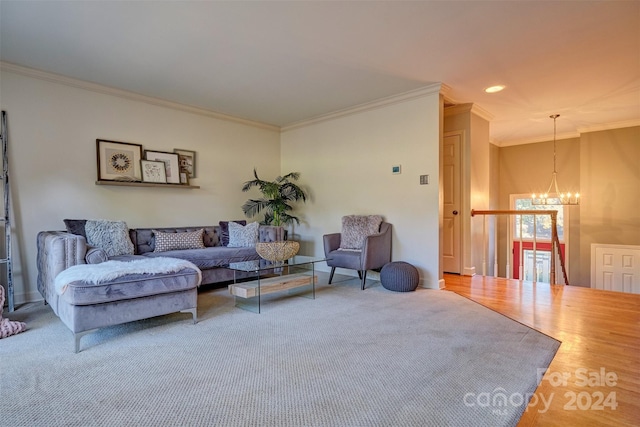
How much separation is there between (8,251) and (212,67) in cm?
272

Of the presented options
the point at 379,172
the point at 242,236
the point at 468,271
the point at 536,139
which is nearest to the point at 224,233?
the point at 242,236

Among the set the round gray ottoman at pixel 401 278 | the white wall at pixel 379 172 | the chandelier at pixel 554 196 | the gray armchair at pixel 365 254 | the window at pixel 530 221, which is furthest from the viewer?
the window at pixel 530 221

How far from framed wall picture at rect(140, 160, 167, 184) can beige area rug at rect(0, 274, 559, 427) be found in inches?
76.3

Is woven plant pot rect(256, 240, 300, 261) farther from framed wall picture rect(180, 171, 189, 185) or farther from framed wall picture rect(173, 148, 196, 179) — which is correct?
framed wall picture rect(173, 148, 196, 179)

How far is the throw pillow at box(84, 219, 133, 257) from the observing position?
3479 mm

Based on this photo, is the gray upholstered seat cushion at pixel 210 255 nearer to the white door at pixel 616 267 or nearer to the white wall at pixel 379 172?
the white wall at pixel 379 172

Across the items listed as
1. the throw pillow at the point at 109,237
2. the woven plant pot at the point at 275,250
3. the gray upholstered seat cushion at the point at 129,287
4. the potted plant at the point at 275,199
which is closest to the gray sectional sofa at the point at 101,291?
the gray upholstered seat cushion at the point at 129,287

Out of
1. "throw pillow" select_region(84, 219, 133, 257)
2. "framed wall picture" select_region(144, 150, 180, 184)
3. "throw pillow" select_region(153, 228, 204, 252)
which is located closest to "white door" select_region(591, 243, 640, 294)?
"throw pillow" select_region(153, 228, 204, 252)

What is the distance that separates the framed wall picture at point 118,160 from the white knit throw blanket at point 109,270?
1784mm

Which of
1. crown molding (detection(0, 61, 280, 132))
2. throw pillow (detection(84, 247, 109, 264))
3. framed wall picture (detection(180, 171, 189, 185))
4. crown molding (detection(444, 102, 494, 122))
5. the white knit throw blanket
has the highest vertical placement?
crown molding (detection(0, 61, 280, 132))

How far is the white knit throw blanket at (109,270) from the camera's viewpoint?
227 cm

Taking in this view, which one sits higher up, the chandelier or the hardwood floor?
the chandelier

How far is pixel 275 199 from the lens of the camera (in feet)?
17.1

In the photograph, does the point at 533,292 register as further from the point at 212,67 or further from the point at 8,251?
the point at 8,251
